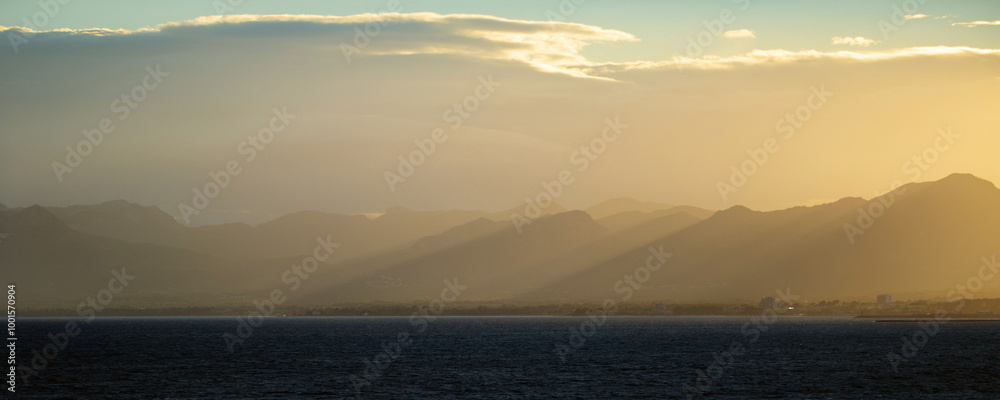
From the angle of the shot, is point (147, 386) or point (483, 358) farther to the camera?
point (483, 358)

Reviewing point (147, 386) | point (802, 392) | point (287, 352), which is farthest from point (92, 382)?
point (802, 392)

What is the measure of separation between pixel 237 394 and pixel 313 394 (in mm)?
8891

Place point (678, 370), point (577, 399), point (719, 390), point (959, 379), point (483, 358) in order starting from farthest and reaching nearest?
point (483, 358) → point (678, 370) → point (959, 379) → point (719, 390) → point (577, 399)

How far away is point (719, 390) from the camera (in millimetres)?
113875

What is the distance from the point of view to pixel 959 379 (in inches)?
4820

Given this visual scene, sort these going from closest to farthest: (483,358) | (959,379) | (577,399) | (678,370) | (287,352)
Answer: (577,399) < (959,379) < (678,370) < (483,358) < (287,352)

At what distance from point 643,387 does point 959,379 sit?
42.8 meters

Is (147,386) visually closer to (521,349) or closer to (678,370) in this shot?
(678,370)

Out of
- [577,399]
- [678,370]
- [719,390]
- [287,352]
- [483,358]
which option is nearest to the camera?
[577,399]

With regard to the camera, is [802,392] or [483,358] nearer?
[802,392]

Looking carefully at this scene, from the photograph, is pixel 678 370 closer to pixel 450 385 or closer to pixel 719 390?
pixel 719 390

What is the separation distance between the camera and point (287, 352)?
187 metres

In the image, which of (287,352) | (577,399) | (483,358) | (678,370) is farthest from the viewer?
(287,352)

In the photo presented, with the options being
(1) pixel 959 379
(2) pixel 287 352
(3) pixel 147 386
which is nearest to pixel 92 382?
(3) pixel 147 386
